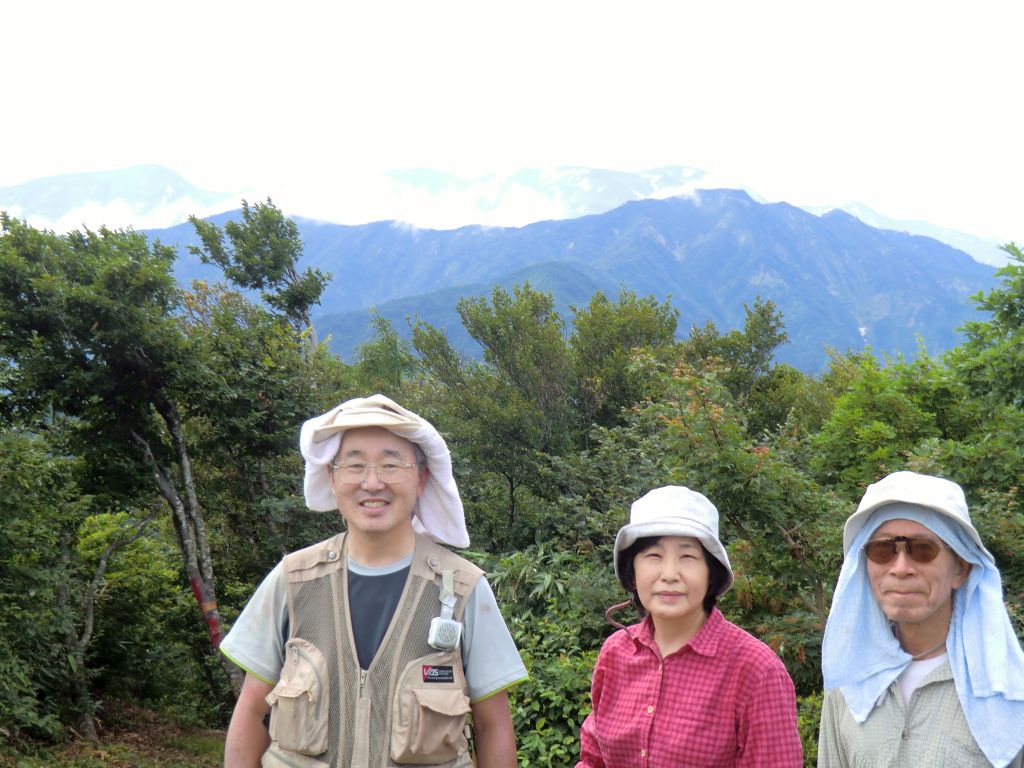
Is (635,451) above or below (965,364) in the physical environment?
below

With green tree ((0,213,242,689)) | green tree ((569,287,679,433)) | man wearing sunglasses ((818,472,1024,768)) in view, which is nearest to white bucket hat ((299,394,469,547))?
man wearing sunglasses ((818,472,1024,768))

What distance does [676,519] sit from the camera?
6.68 feet

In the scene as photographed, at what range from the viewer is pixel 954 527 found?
5.97 ft

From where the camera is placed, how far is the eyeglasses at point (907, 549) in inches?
71.2

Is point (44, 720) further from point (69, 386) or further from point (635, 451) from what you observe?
point (635, 451)

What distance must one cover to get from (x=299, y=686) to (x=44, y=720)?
25.8 ft

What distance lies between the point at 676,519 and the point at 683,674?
1.44 feet

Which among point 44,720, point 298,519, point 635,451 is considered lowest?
point 44,720

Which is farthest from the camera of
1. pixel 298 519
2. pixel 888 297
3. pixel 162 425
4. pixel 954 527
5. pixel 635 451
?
pixel 888 297

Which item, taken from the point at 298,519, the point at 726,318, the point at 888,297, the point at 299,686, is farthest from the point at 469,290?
the point at 299,686

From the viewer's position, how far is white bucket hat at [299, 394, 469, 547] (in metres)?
2.17

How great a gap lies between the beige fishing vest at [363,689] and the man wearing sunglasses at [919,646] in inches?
41.0

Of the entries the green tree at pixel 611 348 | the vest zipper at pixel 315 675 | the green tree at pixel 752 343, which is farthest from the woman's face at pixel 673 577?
the green tree at pixel 752 343

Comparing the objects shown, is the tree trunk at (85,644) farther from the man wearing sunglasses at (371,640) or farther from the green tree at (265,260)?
the green tree at (265,260)
